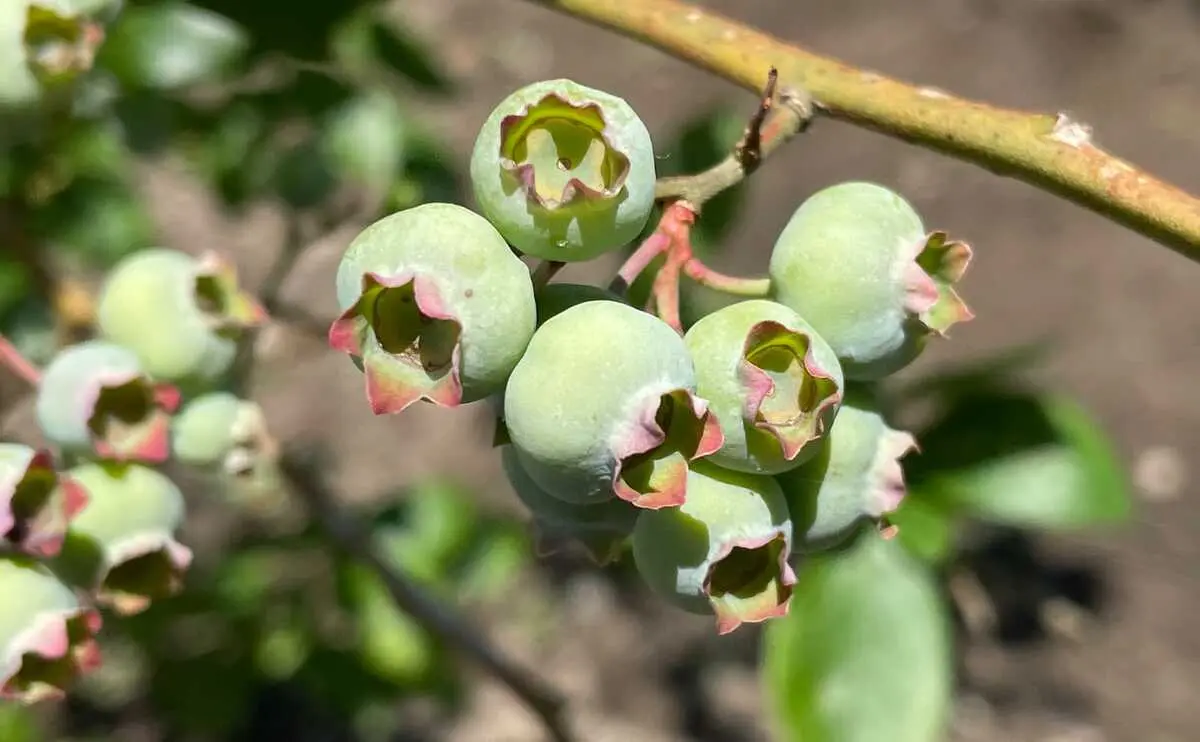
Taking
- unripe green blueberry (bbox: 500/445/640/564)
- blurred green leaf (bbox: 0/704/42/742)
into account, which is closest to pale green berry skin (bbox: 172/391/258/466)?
unripe green blueberry (bbox: 500/445/640/564)

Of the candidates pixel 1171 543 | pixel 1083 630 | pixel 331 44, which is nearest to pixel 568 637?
pixel 1083 630

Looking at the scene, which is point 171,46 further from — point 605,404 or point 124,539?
point 605,404

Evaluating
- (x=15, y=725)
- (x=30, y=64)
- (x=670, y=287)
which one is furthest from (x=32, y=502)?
(x=15, y=725)

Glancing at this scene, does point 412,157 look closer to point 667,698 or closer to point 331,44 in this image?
point 331,44

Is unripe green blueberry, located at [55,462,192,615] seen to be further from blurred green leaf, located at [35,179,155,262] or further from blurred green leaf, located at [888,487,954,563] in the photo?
blurred green leaf, located at [888,487,954,563]

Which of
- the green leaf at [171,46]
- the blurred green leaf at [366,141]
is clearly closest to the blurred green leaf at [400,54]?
the blurred green leaf at [366,141]

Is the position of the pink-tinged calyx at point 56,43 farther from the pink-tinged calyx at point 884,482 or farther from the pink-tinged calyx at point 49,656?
the pink-tinged calyx at point 884,482
